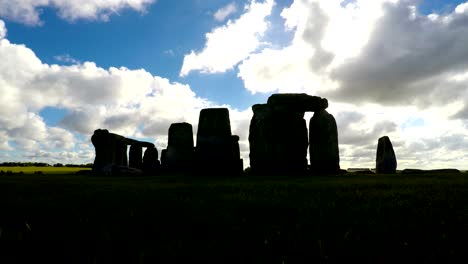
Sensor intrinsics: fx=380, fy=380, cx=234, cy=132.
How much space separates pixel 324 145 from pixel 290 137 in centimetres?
252

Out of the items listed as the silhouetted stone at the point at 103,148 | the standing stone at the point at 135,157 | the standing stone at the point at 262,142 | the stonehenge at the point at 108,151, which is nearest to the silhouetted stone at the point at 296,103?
the standing stone at the point at 262,142

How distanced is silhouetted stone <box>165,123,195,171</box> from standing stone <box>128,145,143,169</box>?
10.3 metres

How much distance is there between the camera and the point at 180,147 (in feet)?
104

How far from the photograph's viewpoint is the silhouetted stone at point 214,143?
26.1m

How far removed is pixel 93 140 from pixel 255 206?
28521 mm

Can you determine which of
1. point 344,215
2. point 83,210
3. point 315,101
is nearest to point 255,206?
point 344,215

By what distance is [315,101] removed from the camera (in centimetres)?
2708

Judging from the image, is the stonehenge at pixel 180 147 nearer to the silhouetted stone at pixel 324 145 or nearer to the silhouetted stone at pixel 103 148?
the silhouetted stone at pixel 103 148

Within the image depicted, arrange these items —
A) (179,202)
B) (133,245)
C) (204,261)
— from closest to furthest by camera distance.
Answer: (204,261) → (133,245) → (179,202)

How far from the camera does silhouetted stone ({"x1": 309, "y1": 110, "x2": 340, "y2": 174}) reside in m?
26.1

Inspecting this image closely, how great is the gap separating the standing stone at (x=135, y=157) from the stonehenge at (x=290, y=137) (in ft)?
59.5

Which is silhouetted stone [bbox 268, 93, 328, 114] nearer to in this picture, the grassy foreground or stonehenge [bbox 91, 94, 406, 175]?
stonehenge [bbox 91, 94, 406, 175]

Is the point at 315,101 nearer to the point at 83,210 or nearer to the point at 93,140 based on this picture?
the point at 93,140

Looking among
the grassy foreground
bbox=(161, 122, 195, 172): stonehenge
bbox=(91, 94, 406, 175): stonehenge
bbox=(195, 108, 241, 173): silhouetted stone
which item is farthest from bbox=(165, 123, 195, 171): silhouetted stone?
the grassy foreground
